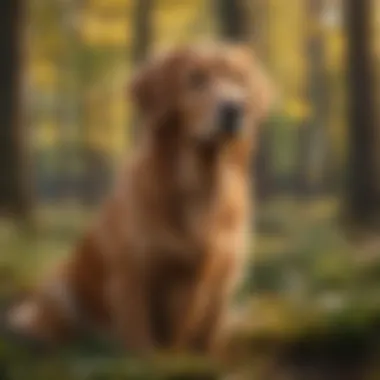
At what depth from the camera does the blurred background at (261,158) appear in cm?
206

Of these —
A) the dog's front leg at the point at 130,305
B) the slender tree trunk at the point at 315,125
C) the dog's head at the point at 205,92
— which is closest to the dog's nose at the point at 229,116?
the dog's head at the point at 205,92

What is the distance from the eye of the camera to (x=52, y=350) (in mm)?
2062

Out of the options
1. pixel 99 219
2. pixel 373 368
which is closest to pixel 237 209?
pixel 99 219

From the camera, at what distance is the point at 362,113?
211cm

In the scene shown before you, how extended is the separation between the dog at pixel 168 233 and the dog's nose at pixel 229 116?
1.4 inches

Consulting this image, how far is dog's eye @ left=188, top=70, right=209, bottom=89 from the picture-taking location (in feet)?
6.60

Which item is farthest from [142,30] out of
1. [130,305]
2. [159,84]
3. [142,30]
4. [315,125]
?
[130,305]

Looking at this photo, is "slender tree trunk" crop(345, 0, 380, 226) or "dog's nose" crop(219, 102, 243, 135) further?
"slender tree trunk" crop(345, 0, 380, 226)

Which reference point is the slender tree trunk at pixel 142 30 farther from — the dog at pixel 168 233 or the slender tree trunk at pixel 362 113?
the slender tree trunk at pixel 362 113

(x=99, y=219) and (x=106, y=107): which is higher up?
(x=106, y=107)

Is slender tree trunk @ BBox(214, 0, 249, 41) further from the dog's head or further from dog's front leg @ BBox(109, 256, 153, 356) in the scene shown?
dog's front leg @ BBox(109, 256, 153, 356)

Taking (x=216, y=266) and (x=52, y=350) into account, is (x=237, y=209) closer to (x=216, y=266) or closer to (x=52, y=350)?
(x=216, y=266)

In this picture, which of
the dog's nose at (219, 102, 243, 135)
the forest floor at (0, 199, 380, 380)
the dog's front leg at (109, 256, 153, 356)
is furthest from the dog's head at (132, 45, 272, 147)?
the dog's front leg at (109, 256, 153, 356)

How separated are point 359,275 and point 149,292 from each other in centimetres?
40
